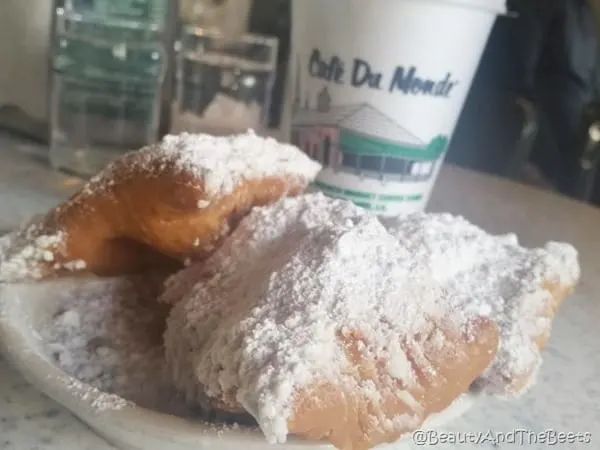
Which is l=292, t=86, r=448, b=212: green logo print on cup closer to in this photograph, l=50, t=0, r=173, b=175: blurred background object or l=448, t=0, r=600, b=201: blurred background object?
l=50, t=0, r=173, b=175: blurred background object

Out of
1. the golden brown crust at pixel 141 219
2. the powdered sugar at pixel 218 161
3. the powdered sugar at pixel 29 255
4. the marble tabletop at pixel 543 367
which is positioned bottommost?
the marble tabletop at pixel 543 367

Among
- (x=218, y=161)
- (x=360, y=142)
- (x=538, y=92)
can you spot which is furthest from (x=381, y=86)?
(x=538, y=92)

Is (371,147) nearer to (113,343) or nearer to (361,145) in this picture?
(361,145)

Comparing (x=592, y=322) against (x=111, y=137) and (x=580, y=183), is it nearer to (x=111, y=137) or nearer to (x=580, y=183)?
(x=111, y=137)

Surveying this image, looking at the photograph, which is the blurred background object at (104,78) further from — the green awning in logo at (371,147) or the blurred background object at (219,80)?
the green awning in logo at (371,147)

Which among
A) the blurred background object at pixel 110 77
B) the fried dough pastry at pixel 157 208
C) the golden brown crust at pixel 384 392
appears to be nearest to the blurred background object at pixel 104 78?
the blurred background object at pixel 110 77
